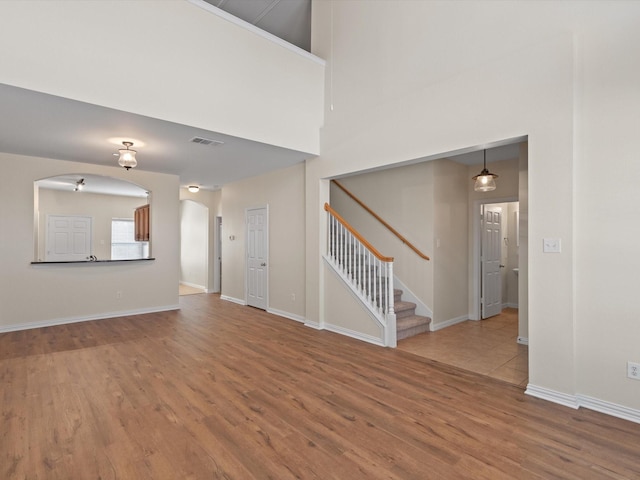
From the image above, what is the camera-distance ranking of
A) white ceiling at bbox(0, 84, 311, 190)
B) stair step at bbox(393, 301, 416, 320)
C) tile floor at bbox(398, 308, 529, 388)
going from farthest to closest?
1. stair step at bbox(393, 301, 416, 320)
2. tile floor at bbox(398, 308, 529, 388)
3. white ceiling at bbox(0, 84, 311, 190)

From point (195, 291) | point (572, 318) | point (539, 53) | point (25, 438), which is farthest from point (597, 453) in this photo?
point (195, 291)

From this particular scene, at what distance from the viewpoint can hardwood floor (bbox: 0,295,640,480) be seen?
6.52ft

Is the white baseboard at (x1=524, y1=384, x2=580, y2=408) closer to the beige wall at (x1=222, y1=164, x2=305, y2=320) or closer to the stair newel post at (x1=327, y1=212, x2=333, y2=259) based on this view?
the stair newel post at (x1=327, y1=212, x2=333, y2=259)

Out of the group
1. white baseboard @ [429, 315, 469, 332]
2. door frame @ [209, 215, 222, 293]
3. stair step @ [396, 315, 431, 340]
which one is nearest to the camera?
stair step @ [396, 315, 431, 340]

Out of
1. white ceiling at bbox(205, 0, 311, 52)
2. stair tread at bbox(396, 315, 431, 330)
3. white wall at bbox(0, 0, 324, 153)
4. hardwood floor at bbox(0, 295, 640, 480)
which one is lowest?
hardwood floor at bbox(0, 295, 640, 480)

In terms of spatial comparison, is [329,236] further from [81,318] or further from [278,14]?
[81,318]

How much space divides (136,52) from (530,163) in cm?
398

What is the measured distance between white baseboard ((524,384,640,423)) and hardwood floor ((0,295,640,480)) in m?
0.08

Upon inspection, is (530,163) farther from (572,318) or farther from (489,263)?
(489,263)

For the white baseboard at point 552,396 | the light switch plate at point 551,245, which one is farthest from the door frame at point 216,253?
the light switch plate at point 551,245

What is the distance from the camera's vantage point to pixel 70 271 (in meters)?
5.57

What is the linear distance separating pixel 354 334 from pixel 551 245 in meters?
2.70

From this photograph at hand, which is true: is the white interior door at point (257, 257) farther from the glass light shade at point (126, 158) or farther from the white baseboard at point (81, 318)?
the glass light shade at point (126, 158)

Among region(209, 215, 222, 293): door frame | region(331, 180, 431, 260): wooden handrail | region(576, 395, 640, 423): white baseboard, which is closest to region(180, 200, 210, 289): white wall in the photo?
region(209, 215, 222, 293): door frame
